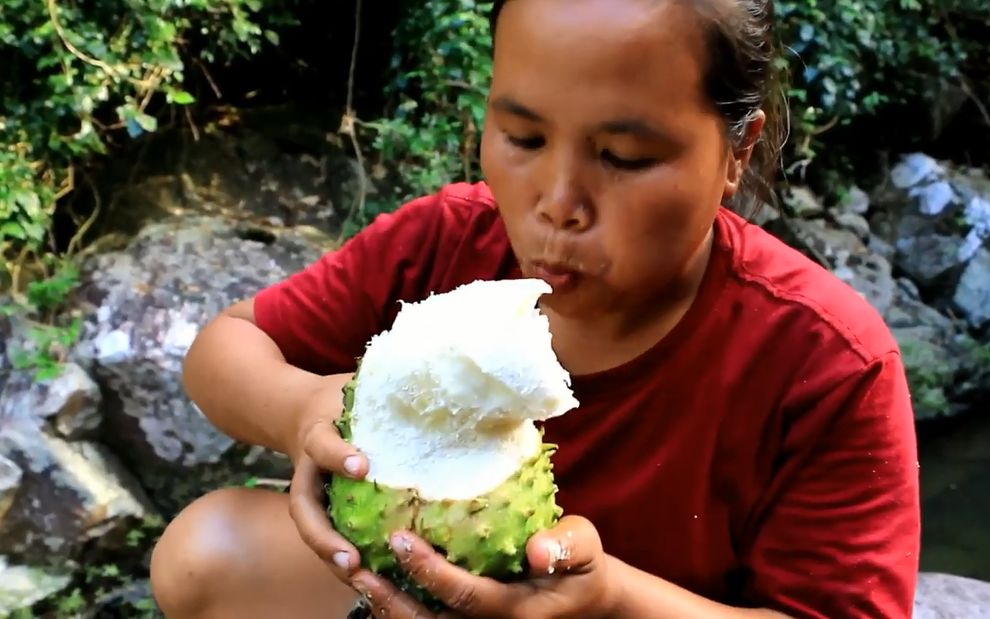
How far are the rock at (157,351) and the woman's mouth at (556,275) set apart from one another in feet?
4.58

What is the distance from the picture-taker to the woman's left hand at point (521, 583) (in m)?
0.83

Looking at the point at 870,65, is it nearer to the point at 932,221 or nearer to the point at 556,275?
the point at 932,221

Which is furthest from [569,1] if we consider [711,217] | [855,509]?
[855,509]

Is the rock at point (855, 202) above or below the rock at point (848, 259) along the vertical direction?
above

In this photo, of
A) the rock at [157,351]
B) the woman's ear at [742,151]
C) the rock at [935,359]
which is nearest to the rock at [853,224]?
the rock at [935,359]

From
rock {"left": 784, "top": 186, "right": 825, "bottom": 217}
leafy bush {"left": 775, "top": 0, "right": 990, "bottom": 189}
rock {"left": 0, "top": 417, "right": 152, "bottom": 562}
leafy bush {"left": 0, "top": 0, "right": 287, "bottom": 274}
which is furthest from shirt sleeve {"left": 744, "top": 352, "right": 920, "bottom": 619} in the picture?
rock {"left": 784, "top": 186, "right": 825, "bottom": 217}

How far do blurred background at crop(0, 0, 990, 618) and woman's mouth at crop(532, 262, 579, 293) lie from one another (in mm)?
1284

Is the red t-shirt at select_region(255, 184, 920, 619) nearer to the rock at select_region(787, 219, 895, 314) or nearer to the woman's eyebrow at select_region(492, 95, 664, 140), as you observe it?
the woman's eyebrow at select_region(492, 95, 664, 140)

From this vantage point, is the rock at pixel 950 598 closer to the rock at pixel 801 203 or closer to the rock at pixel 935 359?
the rock at pixel 935 359

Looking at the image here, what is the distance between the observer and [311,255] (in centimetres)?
251

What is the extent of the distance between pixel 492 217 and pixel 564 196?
39 centimetres

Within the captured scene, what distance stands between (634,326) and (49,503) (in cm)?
151

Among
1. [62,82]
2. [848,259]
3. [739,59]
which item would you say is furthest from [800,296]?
Answer: [848,259]

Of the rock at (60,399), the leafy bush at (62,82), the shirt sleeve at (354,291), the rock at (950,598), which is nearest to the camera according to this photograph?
the shirt sleeve at (354,291)
